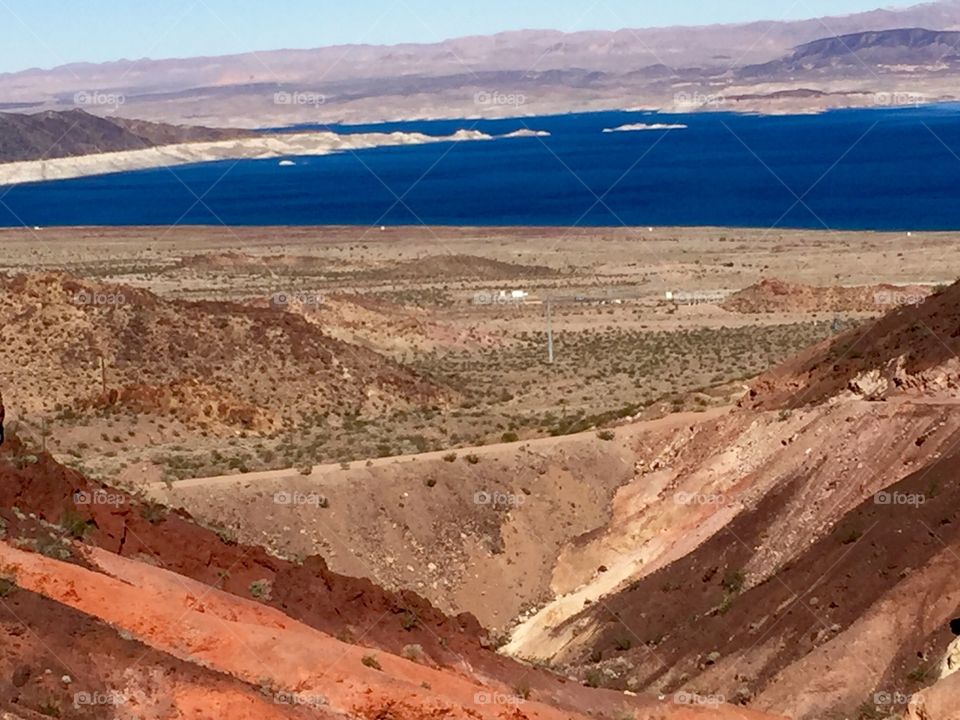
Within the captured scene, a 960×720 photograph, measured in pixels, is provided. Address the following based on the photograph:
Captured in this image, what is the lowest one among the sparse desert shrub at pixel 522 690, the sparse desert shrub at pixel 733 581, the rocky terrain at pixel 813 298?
the rocky terrain at pixel 813 298

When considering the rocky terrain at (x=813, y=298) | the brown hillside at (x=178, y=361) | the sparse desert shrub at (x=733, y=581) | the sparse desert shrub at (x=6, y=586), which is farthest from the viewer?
the rocky terrain at (x=813, y=298)

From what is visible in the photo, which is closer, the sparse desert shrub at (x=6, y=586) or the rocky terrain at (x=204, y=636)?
the rocky terrain at (x=204, y=636)

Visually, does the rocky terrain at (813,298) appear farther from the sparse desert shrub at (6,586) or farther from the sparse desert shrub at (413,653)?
the sparse desert shrub at (6,586)

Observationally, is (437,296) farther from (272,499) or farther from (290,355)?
(272,499)

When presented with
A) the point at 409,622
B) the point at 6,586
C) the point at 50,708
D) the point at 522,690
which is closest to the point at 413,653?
the point at 522,690

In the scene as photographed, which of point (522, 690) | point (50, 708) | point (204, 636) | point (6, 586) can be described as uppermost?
point (6, 586)

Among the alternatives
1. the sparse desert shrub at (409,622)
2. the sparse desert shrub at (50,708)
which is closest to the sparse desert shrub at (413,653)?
the sparse desert shrub at (409,622)

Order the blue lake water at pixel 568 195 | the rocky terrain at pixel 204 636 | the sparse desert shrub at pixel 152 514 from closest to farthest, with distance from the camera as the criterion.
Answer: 1. the rocky terrain at pixel 204 636
2. the sparse desert shrub at pixel 152 514
3. the blue lake water at pixel 568 195

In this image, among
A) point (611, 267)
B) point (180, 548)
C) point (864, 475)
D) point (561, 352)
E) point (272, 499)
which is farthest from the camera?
point (611, 267)

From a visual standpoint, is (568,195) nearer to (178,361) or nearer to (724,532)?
(178,361)

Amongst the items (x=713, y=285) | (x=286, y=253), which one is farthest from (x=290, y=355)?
(x=286, y=253)

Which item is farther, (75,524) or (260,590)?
(75,524)
